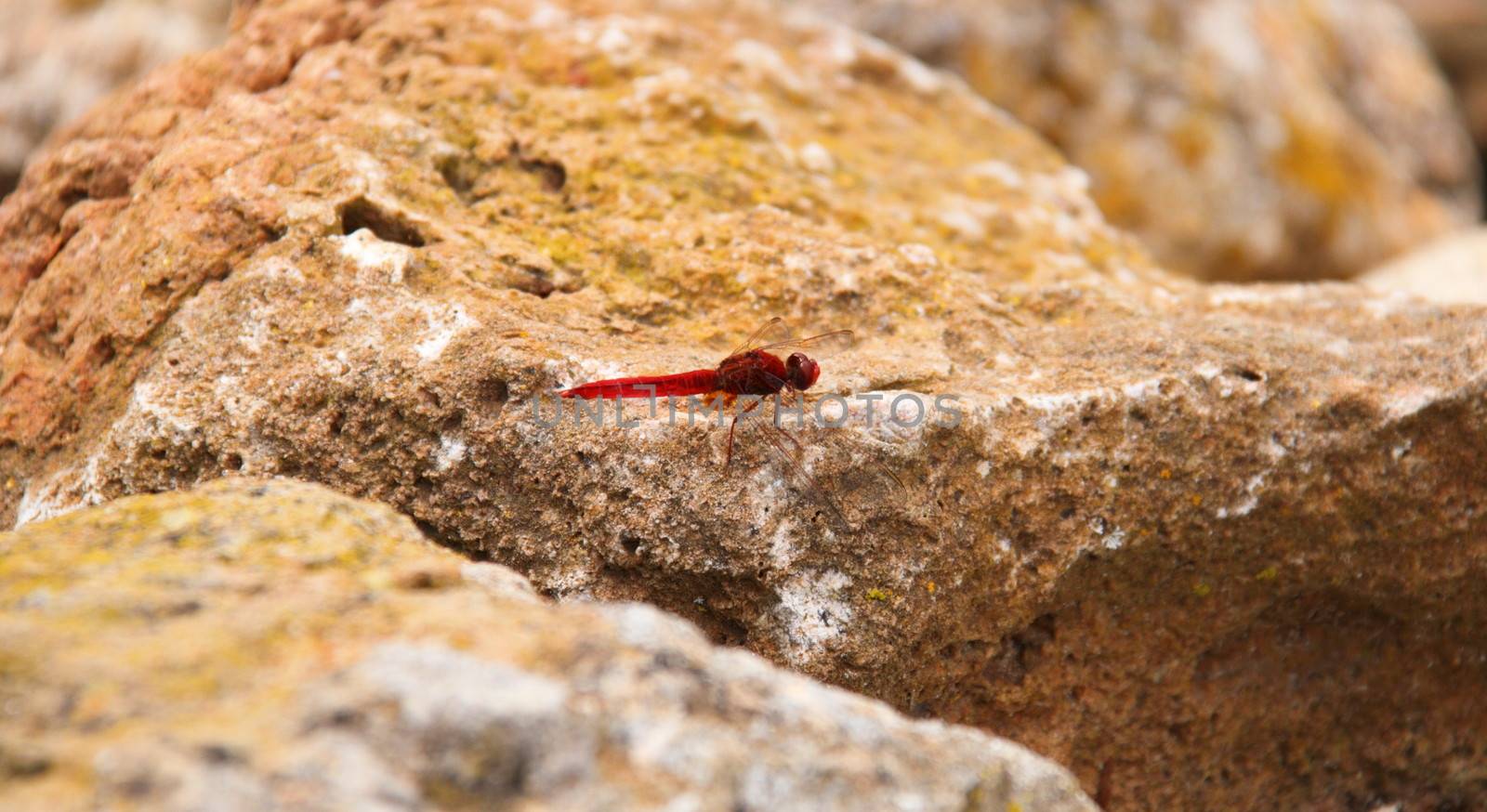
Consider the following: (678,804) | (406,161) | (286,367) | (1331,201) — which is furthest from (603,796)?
(1331,201)

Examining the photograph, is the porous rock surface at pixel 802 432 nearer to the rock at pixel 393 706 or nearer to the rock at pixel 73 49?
the rock at pixel 393 706

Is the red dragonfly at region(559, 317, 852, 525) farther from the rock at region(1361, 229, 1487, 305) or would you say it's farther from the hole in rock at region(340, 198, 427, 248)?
the rock at region(1361, 229, 1487, 305)

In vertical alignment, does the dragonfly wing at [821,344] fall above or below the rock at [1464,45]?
above

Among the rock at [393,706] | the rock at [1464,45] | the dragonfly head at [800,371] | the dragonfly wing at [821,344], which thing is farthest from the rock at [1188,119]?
the rock at [393,706]

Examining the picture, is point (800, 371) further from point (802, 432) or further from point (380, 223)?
point (380, 223)

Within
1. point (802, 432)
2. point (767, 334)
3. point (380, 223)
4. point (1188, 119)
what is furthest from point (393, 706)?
point (1188, 119)

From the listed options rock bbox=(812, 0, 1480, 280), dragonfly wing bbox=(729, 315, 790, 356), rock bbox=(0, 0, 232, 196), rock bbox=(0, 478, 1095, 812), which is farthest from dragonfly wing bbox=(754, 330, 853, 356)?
rock bbox=(0, 0, 232, 196)
